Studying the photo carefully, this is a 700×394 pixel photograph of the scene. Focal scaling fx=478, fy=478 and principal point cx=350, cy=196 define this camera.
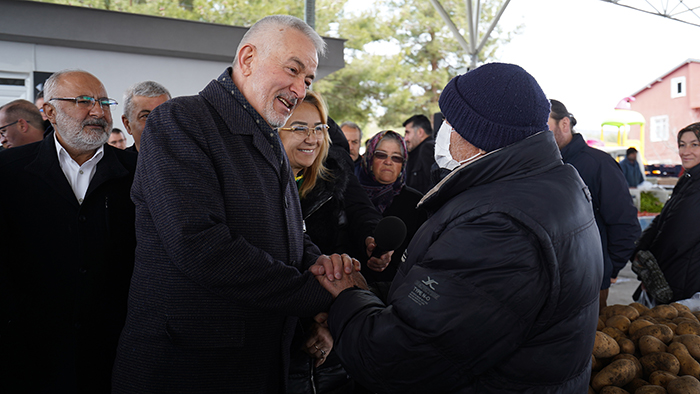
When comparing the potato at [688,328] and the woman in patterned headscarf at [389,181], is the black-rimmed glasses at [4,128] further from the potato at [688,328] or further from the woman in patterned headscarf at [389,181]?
the potato at [688,328]

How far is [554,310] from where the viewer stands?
4.25 ft

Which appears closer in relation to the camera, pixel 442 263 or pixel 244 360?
pixel 442 263

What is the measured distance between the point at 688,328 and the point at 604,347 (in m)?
0.67

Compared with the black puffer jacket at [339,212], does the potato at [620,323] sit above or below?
below

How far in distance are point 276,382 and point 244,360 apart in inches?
7.9

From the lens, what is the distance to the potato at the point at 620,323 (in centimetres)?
275

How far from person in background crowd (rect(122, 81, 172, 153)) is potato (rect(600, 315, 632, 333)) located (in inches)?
126

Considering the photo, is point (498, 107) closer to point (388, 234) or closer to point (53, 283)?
point (388, 234)

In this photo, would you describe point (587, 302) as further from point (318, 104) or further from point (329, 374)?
point (318, 104)

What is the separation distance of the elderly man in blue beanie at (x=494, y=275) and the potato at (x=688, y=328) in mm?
1621

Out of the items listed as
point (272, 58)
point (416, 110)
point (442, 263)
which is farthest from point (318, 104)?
point (416, 110)

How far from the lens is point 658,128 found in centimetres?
3194

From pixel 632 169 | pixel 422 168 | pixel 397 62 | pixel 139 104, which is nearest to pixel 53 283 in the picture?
pixel 139 104

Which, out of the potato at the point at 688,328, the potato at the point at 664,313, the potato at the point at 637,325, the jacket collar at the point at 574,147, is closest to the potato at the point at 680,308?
the potato at the point at 664,313
